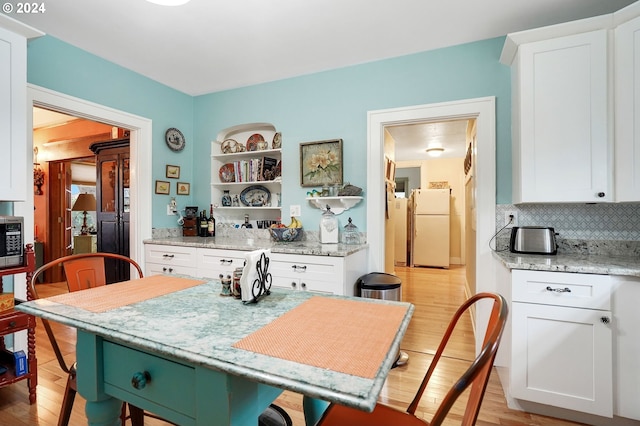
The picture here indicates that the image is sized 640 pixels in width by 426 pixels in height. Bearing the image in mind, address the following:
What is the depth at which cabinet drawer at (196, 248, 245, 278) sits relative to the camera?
2.62 m

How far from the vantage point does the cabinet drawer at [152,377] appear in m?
0.78

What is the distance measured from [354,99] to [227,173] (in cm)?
166

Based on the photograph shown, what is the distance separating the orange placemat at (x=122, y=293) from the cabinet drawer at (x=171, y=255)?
1.37 m

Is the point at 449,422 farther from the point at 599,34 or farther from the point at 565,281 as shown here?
the point at 599,34

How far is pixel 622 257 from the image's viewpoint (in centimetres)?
201

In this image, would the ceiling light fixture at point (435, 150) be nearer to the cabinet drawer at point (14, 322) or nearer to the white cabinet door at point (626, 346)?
the white cabinet door at point (626, 346)

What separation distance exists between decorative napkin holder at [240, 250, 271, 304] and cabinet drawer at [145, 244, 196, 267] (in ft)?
6.12

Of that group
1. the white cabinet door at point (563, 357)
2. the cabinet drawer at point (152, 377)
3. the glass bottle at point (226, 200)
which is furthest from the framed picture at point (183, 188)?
the white cabinet door at point (563, 357)

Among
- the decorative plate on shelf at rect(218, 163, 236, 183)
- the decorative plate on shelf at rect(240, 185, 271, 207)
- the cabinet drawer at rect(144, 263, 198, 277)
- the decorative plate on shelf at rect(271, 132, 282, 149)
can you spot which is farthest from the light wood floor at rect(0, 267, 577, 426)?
the decorative plate on shelf at rect(271, 132, 282, 149)

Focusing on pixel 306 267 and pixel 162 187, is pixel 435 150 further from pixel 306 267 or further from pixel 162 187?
pixel 162 187

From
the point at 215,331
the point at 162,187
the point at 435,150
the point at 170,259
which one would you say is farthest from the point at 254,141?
the point at 435,150

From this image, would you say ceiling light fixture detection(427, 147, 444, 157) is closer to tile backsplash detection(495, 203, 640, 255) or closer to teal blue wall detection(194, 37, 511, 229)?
teal blue wall detection(194, 37, 511, 229)

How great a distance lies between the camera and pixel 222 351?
727 millimetres

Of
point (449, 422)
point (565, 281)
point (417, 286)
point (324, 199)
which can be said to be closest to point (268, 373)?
point (449, 422)
